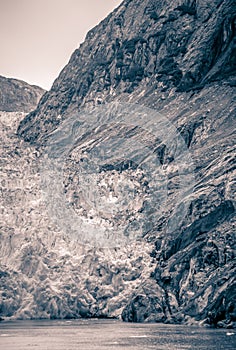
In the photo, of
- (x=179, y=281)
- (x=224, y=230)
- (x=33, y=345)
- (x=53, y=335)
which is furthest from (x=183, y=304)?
(x=33, y=345)

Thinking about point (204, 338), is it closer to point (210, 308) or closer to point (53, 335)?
point (210, 308)

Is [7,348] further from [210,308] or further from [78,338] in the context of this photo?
[210,308]

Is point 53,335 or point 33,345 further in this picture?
point 53,335

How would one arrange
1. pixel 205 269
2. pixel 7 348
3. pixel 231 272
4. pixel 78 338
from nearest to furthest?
pixel 7 348, pixel 78 338, pixel 231 272, pixel 205 269

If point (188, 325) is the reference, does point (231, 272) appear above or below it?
above

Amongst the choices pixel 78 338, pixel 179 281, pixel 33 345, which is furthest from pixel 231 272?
pixel 33 345

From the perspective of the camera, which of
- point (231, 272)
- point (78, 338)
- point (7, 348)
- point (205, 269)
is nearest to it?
point (7, 348)
